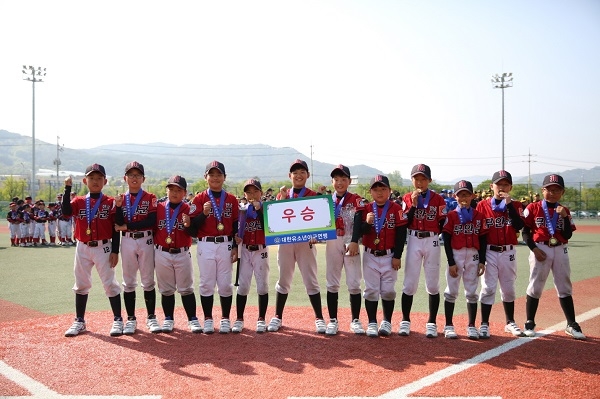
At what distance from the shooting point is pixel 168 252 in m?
6.72

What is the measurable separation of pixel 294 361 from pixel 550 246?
3.79 meters

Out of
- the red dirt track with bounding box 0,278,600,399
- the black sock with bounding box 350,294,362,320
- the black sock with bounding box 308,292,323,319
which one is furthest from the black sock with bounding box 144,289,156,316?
the black sock with bounding box 350,294,362,320

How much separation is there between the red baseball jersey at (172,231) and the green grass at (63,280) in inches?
90.1

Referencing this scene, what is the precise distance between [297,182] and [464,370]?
3.19m

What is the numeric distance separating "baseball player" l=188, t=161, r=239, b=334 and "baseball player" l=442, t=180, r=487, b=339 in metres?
2.87

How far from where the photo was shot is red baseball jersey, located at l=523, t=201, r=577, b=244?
665 cm

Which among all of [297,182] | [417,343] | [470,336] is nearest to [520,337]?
[470,336]

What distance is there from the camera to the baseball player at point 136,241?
22.0ft

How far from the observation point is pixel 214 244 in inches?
264

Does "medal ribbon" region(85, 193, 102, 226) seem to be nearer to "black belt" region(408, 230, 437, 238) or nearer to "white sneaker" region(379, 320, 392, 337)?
"white sneaker" region(379, 320, 392, 337)

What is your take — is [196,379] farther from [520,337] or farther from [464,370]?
[520,337]

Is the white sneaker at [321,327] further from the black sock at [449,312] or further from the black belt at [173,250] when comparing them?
the black belt at [173,250]

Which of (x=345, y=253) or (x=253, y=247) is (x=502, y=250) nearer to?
(x=345, y=253)

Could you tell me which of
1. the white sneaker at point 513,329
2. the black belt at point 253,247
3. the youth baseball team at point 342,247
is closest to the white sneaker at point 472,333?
the youth baseball team at point 342,247
